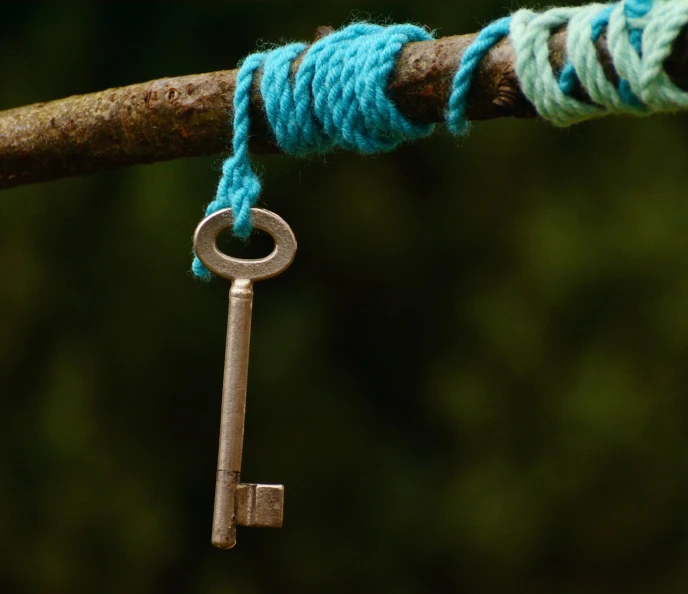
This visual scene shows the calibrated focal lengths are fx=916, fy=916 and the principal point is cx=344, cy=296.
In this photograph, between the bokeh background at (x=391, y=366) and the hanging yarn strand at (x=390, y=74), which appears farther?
the bokeh background at (x=391, y=366)

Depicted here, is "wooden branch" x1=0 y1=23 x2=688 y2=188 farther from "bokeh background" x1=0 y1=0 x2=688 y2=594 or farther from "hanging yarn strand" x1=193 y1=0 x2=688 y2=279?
"bokeh background" x1=0 y1=0 x2=688 y2=594

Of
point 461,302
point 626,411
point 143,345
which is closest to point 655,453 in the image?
point 626,411

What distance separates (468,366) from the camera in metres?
1.23

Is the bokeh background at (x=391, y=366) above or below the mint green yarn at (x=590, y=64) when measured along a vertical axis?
below

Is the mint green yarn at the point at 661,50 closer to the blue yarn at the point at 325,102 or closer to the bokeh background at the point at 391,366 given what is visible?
the blue yarn at the point at 325,102

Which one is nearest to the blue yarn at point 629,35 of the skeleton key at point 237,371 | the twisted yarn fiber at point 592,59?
the twisted yarn fiber at point 592,59

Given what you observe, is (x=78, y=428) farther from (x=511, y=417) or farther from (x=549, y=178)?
(x=549, y=178)

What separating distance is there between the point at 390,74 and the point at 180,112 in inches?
4.5

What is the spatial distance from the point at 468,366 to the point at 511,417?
0.09m

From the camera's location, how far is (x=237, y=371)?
1.38 ft

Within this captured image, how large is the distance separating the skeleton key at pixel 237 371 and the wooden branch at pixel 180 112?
5 centimetres

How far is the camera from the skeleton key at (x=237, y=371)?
1.37 feet

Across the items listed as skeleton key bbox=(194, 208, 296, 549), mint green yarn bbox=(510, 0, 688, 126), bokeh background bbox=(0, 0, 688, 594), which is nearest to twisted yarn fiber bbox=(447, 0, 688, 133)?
mint green yarn bbox=(510, 0, 688, 126)

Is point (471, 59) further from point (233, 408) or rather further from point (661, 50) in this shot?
point (233, 408)
